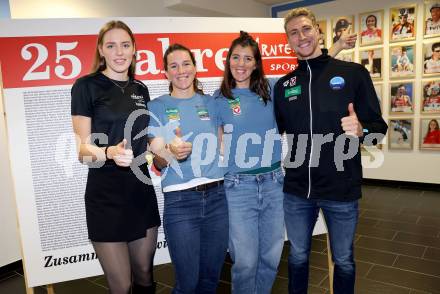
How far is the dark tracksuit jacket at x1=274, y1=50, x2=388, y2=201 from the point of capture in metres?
1.80

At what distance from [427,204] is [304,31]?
3974 millimetres

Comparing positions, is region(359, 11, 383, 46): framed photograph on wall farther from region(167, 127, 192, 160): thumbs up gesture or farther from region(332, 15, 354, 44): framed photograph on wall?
region(167, 127, 192, 160): thumbs up gesture

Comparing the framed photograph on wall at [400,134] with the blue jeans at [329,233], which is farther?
the framed photograph on wall at [400,134]

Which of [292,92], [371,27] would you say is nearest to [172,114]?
[292,92]

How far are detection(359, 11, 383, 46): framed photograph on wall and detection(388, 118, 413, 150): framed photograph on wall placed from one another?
1330 mm

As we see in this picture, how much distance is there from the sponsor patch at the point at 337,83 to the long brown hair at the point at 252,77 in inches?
13.3

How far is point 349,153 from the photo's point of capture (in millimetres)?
1830

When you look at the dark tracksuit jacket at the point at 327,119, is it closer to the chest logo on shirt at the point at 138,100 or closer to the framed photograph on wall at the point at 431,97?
the chest logo on shirt at the point at 138,100

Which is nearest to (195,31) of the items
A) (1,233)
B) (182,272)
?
(182,272)

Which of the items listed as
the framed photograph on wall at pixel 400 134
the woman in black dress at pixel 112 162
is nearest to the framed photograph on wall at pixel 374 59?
the framed photograph on wall at pixel 400 134

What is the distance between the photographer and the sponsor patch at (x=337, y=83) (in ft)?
5.93

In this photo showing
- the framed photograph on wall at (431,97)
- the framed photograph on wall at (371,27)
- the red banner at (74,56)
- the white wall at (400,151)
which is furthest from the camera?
the framed photograph on wall at (371,27)

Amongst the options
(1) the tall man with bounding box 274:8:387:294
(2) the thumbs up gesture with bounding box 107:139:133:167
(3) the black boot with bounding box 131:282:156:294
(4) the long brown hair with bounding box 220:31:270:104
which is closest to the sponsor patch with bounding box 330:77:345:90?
(1) the tall man with bounding box 274:8:387:294

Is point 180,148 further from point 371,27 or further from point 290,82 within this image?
point 371,27
